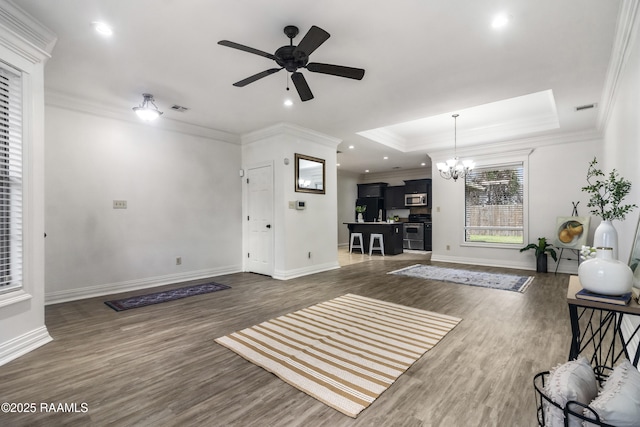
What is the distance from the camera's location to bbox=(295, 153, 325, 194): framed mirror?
538 centimetres

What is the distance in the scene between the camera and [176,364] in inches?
87.3

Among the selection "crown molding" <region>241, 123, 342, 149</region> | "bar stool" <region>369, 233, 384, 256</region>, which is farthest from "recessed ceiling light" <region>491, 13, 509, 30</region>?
"bar stool" <region>369, 233, 384, 256</region>

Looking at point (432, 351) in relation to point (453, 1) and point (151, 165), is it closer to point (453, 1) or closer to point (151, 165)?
point (453, 1)

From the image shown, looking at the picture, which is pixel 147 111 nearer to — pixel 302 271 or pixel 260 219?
pixel 260 219

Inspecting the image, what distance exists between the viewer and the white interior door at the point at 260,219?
211 inches

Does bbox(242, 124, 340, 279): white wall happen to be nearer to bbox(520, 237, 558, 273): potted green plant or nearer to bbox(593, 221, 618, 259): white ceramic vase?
bbox(520, 237, 558, 273): potted green plant

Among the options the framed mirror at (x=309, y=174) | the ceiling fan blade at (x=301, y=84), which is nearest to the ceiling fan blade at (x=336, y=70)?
the ceiling fan blade at (x=301, y=84)

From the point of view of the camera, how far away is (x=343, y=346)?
2.50m

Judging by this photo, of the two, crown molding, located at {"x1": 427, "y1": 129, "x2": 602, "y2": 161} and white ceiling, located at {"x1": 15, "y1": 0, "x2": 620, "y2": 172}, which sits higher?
white ceiling, located at {"x1": 15, "y1": 0, "x2": 620, "y2": 172}

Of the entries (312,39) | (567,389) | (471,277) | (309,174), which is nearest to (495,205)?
(471,277)

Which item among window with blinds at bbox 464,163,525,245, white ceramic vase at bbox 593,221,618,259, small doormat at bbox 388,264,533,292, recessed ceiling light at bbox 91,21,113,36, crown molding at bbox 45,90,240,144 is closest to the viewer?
white ceramic vase at bbox 593,221,618,259

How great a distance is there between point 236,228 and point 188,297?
1.97 m

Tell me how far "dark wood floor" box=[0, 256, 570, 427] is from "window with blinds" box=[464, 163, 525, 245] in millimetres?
2902

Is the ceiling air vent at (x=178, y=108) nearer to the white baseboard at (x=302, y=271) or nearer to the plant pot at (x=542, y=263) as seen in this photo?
the white baseboard at (x=302, y=271)
